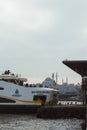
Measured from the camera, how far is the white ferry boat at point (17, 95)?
249ft

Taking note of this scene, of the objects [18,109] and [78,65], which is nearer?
[78,65]

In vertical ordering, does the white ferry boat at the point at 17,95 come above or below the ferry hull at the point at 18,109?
above

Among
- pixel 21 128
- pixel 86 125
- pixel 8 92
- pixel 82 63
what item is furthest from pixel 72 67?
pixel 8 92

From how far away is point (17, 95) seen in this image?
76125 mm

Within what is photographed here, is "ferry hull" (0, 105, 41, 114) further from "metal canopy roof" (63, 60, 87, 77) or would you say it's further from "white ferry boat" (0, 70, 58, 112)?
"metal canopy roof" (63, 60, 87, 77)

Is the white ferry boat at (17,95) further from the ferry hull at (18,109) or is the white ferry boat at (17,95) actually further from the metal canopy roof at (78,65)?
the metal canopy roof at (78,65)

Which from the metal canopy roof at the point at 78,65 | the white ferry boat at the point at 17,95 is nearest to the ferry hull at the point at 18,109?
the white ferry boat at the point at 17,95

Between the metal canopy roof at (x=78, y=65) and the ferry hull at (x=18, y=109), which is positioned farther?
the ferry hull at (x=18, y=109)

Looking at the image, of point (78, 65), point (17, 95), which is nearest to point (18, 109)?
point (17, 95)

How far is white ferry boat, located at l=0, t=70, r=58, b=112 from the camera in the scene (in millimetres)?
75750

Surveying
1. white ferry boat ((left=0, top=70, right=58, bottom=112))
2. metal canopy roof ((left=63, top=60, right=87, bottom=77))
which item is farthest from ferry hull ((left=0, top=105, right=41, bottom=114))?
metal canopy roof ((left=63, top=60, right=87, bottom=77))

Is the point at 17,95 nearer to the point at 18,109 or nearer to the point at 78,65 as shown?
the point at 18,109

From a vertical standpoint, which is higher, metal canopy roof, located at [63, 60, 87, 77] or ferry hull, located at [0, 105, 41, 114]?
metal canopy roof, located at [63, 60, 87, 77]

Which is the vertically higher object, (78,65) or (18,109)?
(78,65)
